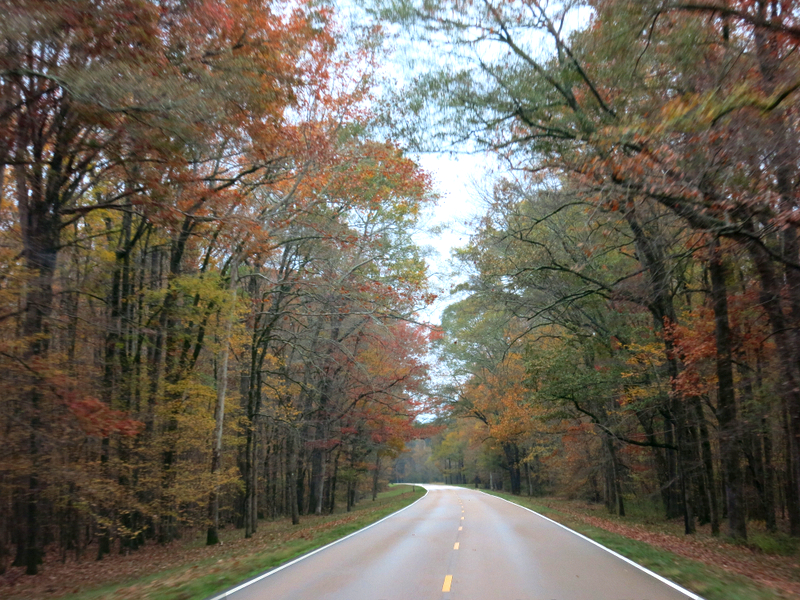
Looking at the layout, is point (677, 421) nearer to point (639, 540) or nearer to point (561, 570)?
point (639, 540)

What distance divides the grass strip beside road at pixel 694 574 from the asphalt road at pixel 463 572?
330 mm

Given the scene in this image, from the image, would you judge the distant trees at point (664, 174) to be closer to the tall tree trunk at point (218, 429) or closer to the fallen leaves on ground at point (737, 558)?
the fallen leaves on ground at point (737, 558)

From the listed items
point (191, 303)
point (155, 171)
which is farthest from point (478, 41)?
point (191, 303)

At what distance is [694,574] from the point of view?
8.48 m

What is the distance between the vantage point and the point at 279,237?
701 inches

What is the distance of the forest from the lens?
344 inches

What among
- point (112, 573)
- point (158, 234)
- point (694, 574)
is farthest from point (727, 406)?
point (158, 234)

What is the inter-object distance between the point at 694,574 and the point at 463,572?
363 cm

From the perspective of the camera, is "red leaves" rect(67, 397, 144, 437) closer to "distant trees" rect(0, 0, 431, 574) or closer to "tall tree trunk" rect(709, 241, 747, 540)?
"distant trees" rect(0, 0, 431, 574)

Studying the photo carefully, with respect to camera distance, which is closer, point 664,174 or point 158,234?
point 664,174

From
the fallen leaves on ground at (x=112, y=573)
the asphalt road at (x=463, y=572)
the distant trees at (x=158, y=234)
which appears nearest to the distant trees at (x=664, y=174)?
the distant trees at (x=158, y=234)

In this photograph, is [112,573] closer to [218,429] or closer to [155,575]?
[155,575]

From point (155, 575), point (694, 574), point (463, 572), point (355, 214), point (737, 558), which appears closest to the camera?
point (694, 574)

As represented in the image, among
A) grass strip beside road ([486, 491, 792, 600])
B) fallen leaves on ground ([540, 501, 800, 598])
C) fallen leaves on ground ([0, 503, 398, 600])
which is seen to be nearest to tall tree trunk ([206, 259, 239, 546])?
fallen leaves on ground ([0, 503, 398, 600])
